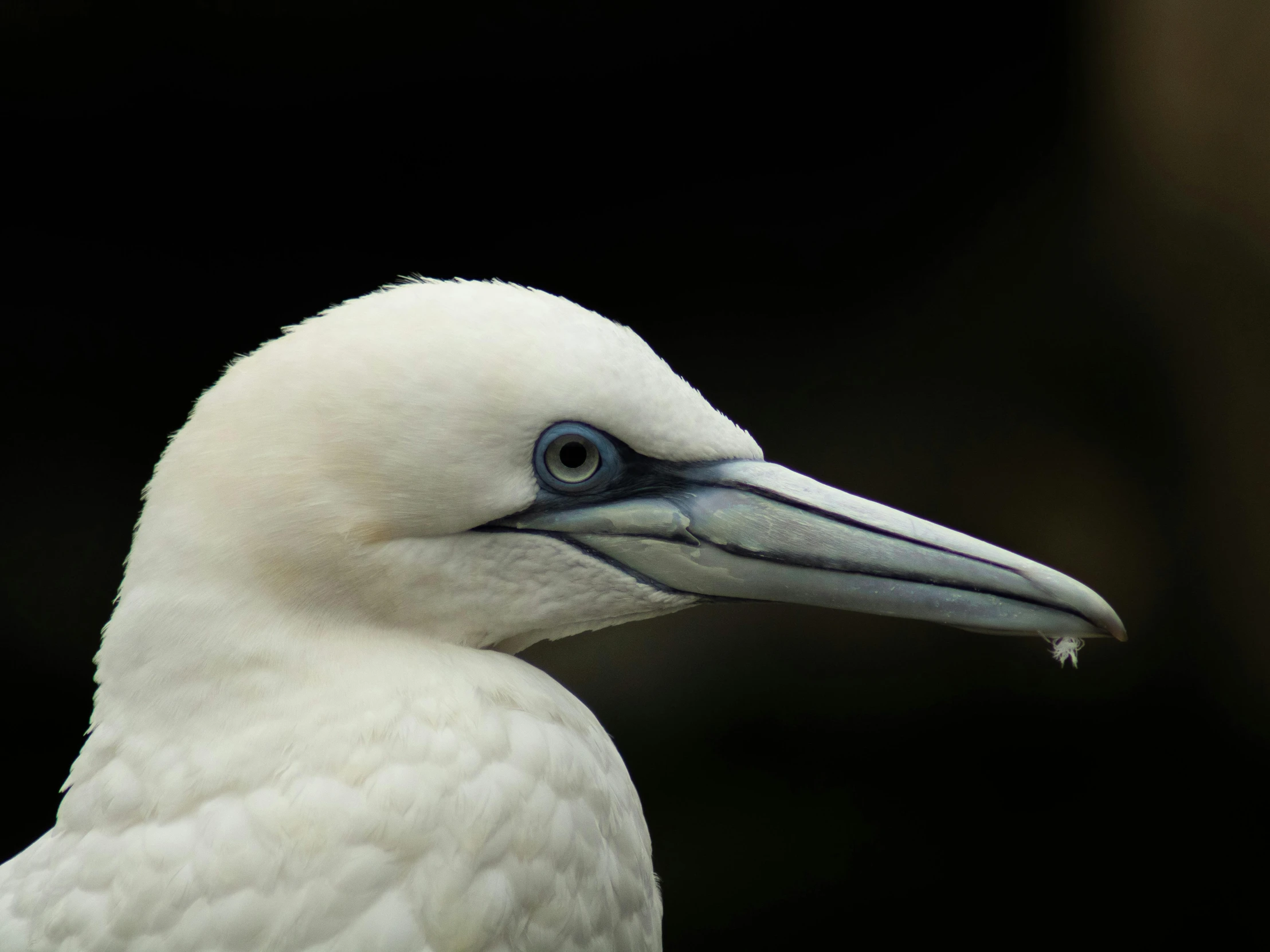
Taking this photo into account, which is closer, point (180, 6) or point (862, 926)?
point (180, 6)

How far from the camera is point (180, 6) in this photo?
2773 millimetres

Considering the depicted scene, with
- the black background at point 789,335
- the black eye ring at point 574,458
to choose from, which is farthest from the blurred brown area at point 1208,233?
the black eye ring at point 574,458

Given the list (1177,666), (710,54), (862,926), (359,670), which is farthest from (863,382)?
(359,670)

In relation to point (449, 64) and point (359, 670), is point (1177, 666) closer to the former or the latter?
point (449, 64)

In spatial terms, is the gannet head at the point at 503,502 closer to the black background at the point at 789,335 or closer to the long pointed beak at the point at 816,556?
the long pointed beak at the point at 816,556

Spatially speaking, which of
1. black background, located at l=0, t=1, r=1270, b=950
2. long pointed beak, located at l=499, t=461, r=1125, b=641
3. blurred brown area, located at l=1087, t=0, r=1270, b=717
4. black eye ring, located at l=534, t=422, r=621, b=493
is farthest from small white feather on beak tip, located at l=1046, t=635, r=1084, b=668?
blurred brown area, located at l=1087, t=0, r=1270, b=717

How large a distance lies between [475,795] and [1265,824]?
341cm

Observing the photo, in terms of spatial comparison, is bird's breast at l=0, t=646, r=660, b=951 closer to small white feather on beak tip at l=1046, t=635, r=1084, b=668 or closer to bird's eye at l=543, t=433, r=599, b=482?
bird's eye at l=543, t=433, r=599, b=482

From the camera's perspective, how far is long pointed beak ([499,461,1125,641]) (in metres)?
1.38

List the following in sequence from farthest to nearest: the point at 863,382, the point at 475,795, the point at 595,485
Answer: the point at 863,382 → the point at 595,485 → the point at 475,795

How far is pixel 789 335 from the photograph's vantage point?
3471 mm

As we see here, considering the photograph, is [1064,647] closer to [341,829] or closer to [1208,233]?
[341,829]

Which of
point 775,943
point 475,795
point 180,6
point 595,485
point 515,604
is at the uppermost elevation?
point 180,6

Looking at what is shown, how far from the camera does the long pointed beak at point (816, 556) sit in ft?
4.51
